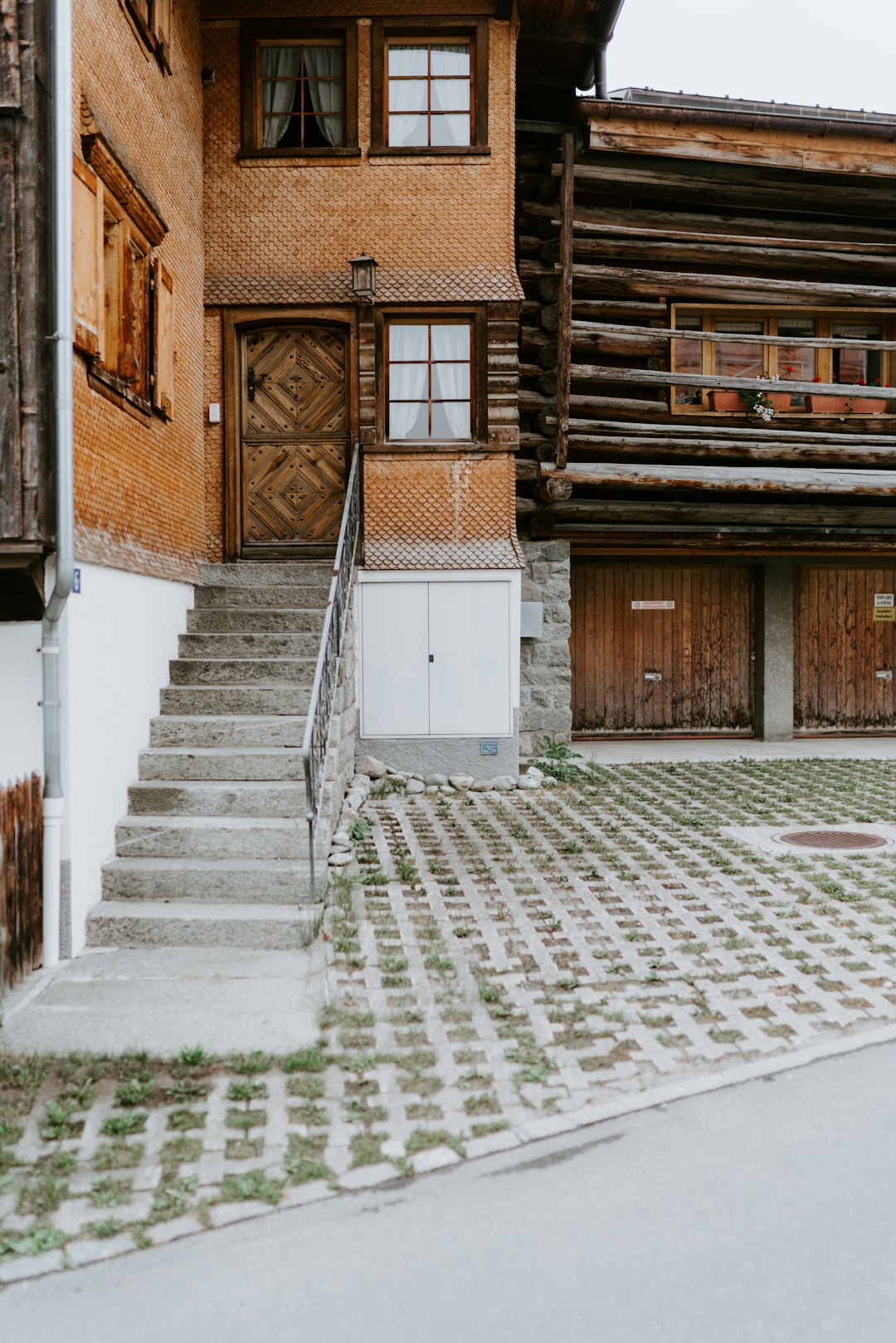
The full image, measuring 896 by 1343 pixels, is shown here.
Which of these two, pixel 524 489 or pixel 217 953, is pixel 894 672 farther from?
pixel 217 953

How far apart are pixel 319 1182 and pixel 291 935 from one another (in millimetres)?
2468

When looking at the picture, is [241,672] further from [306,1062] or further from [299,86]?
[299,86]

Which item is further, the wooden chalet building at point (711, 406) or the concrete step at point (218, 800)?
the wooden chalet building at point (711, 406)

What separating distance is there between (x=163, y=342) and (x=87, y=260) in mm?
1932

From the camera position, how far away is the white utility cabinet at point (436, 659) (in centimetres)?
1060

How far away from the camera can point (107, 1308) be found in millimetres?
3236

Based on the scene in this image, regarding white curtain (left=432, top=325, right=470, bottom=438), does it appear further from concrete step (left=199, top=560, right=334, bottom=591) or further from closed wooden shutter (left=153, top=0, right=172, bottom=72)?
closed wooden shutter (left=153, top=0, right=172, bottom=72)

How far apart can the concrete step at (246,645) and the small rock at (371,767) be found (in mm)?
1914

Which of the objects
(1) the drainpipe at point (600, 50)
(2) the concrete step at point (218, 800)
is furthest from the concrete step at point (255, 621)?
(1) the drainpipe at point (600, 50)

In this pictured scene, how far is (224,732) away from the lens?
7.80 meters

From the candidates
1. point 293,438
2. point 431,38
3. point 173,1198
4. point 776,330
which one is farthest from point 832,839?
point 431,38

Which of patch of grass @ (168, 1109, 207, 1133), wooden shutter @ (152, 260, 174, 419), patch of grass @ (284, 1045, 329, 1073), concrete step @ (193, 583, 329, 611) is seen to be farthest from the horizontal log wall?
patch of grass @ (168, 1109, 207, 1133)

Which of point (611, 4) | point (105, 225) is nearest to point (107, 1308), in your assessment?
point (105, 225)

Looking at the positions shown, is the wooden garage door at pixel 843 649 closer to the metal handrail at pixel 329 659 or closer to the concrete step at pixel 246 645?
the metal handrail at pixel 329 659
